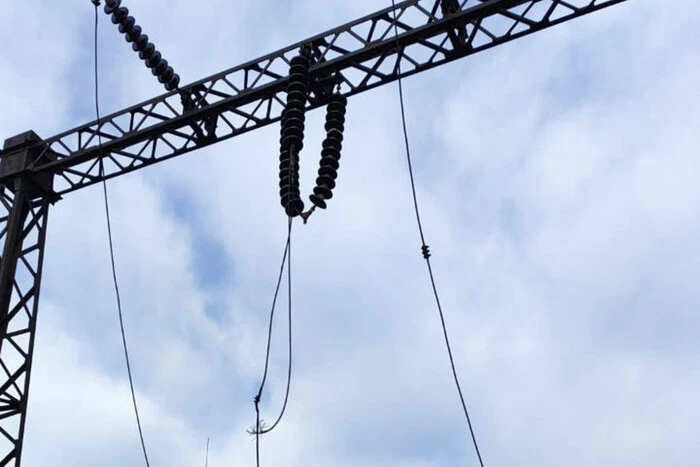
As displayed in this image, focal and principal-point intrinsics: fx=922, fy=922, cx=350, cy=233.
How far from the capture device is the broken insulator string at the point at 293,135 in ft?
35.9

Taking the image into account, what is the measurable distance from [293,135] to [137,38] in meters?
3.42

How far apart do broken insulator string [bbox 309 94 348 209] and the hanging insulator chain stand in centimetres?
300

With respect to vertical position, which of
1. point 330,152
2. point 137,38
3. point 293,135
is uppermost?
point 137,38

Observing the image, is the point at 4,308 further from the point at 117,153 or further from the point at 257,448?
the point at 257,448

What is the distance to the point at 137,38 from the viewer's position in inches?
528

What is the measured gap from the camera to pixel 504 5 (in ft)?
39.3

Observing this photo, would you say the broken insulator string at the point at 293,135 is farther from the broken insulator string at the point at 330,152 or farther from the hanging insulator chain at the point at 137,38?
the hanging insulator chain at the point at 137,38

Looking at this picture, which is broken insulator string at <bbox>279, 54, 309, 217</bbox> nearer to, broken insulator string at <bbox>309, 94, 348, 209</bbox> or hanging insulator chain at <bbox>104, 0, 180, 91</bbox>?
broken insulator string at <bbox>309, 94, 348, 209</bbox>

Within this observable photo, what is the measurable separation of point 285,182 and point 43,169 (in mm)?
5497

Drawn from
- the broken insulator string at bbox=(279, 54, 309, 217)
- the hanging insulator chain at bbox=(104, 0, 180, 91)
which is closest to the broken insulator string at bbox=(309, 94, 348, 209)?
the broken insulator string at bbox=(279, 54, 309, 217)

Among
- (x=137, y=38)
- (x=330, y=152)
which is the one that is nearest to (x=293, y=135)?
Answer: (x=330, y=152)

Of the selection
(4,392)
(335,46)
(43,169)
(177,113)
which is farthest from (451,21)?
(4,392)

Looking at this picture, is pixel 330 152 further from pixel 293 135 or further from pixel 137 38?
pixel 137 38

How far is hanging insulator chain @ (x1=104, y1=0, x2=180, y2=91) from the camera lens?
1341 centimetres
